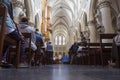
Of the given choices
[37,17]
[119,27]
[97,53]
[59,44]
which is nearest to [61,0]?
[37,17]

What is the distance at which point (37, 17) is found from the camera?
1511 centimetres

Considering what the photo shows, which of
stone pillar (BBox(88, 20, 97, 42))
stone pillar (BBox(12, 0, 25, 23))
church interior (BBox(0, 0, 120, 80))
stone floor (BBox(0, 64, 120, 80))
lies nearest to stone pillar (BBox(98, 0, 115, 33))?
church interior (BBox(0, 0, 120, 80))

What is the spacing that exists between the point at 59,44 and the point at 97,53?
35.6m

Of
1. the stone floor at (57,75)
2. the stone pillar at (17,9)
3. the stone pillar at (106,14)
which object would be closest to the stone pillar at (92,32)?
the stone pillar at (106,14)

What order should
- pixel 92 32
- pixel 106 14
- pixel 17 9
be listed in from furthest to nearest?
pixel 92 32
pixel 17 9
pixel 106 14

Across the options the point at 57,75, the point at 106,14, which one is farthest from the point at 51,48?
the point at 57,75

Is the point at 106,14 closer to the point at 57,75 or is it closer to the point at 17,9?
the point at 17,9

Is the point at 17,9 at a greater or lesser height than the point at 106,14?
greater

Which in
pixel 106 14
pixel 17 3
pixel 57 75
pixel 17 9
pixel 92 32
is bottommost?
pixel 57 75

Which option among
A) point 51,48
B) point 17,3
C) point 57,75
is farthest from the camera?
point 51,48

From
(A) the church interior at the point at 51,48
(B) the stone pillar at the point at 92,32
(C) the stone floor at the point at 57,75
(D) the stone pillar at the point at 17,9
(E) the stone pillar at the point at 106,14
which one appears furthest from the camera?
(B) the stone pillar at the point at 92,32

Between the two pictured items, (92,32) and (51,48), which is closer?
(51,48)

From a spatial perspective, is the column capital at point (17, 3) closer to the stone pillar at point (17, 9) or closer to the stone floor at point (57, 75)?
the stone pillar at point (17, 9)

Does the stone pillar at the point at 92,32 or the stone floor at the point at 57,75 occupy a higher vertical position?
the stone pillar at the point at 92,32
